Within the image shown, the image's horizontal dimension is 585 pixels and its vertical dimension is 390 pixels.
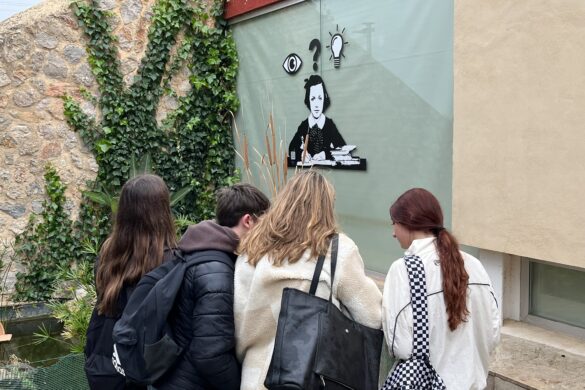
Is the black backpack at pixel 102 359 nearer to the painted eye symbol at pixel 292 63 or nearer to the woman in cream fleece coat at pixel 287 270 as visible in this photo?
the woman in cream fleece coat at pixel 287 270

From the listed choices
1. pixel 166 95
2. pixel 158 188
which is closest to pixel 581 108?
pixel 158 188

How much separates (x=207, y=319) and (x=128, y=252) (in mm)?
599

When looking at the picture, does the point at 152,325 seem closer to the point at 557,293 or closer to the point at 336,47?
the point at 557,293

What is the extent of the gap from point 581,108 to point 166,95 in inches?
201

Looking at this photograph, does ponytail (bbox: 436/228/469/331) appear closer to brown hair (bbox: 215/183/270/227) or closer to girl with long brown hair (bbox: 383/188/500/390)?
girl with long brown hair (bbox: 383/188/500/390)

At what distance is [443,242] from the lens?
2.37 m

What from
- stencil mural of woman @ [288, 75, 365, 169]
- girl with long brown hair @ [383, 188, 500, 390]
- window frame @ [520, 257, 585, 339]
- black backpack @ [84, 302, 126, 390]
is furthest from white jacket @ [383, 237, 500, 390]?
stencil mural of woman @ [288, 75, 365, 169]

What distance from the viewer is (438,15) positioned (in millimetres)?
4570

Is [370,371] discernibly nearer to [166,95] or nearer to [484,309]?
[484,309]

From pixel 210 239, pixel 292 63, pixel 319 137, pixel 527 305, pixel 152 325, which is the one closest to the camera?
pixel 152 325

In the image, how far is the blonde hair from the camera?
2250 mm

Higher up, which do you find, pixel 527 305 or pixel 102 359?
pixel 102 359

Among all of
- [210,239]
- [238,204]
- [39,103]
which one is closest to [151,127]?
[39,103]

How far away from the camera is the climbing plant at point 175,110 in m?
6.95
